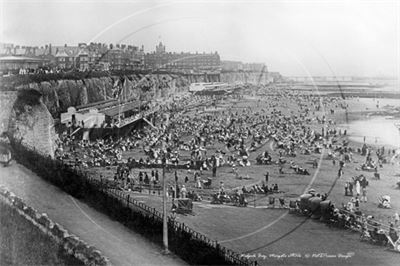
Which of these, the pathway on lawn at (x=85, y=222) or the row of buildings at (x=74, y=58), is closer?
the pathway on lawn at (x=85, y=222)

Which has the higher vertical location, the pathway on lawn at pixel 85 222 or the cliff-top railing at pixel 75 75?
the cliff-top railing at pixel 75 75

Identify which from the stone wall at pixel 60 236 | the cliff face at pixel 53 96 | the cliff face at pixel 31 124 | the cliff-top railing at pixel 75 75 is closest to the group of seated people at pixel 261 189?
the cliff face at pixel 53 96

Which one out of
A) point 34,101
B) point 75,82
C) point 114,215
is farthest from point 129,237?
point 75,82

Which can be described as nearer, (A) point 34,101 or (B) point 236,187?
(B) point 236,187

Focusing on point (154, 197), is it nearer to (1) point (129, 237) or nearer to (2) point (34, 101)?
(1) point (129, 237)

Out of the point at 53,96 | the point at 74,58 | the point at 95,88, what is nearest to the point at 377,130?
the point at 95,88

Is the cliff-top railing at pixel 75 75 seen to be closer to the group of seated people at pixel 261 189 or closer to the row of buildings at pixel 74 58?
the row of buildings at pixel 74 58
